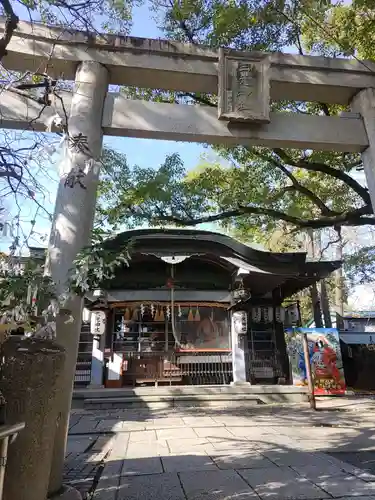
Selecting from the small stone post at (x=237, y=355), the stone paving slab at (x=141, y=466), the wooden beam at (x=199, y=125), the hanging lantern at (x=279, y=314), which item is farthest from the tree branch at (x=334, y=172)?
the hanging lantern at (x=279, y=314)

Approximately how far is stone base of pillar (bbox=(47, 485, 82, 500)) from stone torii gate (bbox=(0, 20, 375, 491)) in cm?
232

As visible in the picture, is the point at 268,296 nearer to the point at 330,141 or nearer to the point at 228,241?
→ the point at 228,241

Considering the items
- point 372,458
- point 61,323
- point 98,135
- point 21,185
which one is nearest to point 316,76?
point 98,135

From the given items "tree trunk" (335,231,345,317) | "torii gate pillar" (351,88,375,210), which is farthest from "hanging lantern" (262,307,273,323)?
"torii gate pillar" (351,88,375,210)

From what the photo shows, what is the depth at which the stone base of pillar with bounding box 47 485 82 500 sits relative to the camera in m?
3.14

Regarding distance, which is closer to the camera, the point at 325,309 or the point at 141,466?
the point at 141,466

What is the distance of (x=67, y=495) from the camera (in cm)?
320

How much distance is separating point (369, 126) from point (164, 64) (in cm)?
294

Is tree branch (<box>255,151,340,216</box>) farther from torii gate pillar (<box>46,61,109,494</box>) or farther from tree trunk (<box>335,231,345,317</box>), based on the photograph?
tree trunk (<box>335,231,345,317</box>)

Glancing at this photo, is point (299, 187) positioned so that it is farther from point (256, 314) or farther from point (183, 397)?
point (183, 397)

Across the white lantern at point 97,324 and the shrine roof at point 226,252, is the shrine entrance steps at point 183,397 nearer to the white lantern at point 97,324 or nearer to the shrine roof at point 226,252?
the white lantern at point 97,324

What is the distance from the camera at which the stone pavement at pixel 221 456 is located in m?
3.52

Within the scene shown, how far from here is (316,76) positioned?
5.30 meters

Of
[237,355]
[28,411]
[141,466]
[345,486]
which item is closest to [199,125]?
[28,411]
